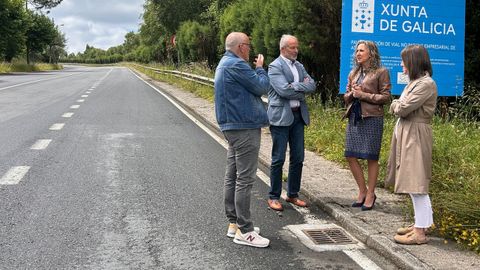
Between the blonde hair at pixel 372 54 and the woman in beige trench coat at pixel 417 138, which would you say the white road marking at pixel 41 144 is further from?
the woman in beige trench coat at pixel 417 138

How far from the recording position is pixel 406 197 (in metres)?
5.72

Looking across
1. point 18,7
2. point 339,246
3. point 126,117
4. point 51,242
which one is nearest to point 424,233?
point 339,246

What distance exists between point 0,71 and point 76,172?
162 ft

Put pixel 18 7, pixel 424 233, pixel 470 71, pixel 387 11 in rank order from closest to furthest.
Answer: pixel 424 233
pixel 387 11
pixel 470 71
pixel 18 7

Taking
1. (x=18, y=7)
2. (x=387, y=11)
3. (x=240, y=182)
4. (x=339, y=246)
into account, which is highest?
(x=18, y=7)

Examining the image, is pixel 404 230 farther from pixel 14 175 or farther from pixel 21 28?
pixel 21 28

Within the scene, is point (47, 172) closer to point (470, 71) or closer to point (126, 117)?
point (126, 117)

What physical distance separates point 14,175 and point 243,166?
383cm

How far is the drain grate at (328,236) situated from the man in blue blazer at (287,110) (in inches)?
28.7

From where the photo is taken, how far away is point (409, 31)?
26.4ft

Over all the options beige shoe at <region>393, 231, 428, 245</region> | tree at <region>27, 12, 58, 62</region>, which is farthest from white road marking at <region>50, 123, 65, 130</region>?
tree at <region>27, 12, 58, 62</region>

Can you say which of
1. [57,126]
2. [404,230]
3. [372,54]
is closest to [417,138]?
[404,230]

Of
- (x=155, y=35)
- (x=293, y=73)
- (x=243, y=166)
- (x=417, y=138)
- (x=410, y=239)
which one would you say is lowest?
(x=410, y=239)

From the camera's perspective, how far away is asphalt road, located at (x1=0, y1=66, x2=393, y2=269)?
4121 mm
